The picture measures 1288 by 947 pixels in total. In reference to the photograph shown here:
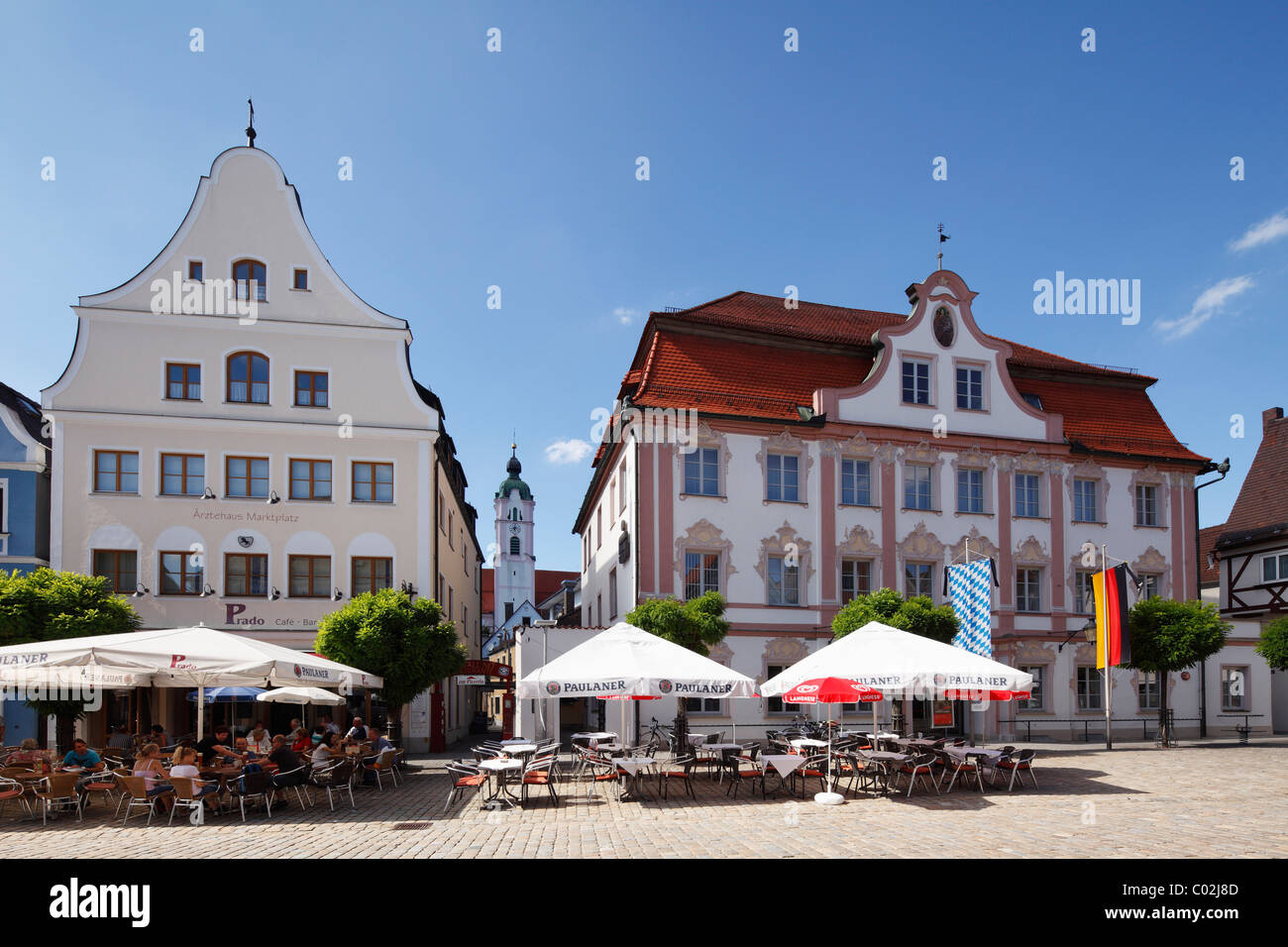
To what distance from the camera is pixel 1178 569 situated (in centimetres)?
3105

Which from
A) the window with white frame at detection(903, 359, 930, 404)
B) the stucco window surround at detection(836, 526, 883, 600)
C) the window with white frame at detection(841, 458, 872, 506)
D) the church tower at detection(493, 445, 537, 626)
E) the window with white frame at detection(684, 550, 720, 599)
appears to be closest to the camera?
the window with white frame at detection(684, 550, 720, 599)

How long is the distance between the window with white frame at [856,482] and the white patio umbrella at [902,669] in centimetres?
1199

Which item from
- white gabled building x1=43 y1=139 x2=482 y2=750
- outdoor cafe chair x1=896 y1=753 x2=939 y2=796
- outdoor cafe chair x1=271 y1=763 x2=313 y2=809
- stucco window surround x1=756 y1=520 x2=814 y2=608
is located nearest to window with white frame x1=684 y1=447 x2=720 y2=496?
stucco window surround x1=756 y1=520 x2=814 y2=608

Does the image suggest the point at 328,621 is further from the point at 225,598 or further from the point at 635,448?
the point at 635,448

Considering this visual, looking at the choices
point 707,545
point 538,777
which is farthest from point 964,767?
point 707,545

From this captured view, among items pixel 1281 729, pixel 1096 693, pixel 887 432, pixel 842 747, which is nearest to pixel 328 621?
pixel 842 747

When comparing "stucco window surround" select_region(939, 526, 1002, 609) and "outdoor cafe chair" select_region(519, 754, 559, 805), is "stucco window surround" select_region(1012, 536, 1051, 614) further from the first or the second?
"outdoor cafe chair" select_region(519, 754, 559, 805)

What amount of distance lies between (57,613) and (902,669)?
17.6 metres

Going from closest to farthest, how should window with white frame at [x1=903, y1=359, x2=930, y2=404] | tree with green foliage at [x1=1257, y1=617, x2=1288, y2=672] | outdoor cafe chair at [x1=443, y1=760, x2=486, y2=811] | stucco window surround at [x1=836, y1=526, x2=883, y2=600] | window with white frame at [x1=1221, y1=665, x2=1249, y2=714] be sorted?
outdoor cafe chair at [x1=443, y1=760, x2=486, y2=811] < tree with green foliage at [x1=1257, y1=617, x2=1288, y2=672] < stucco window surround at [x1=836, y1=526, x2=883, y2=600] < window with white frame at [x1=903, y1=359, x2=930, y2=404] < window with white frame at [x1=1221, y1=665, x2=1249, y2=714]

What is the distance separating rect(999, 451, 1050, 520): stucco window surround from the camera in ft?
96.8

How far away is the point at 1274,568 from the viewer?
35156 mm

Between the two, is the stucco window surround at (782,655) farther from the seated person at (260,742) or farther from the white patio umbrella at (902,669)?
the seated person at (260,742)

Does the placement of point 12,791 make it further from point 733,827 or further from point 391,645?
point 733,827

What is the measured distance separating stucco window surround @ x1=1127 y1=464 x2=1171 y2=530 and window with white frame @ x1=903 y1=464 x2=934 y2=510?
750 centimetres
